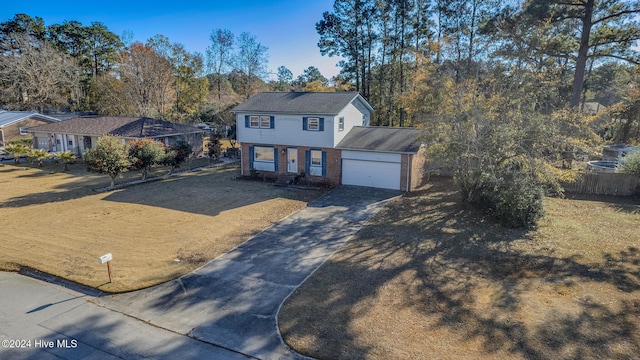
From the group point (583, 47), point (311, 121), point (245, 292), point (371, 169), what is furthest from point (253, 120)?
point (583, 47)

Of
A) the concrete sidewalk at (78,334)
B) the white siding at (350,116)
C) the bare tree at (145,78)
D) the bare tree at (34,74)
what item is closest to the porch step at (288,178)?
the white siding at (350,116)

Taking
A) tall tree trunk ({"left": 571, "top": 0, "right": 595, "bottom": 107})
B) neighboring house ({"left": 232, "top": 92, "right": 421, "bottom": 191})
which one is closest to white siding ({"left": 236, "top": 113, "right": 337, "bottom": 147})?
neighboring house ({"left": 232, "top": 92, "right": 421, "bottom": 191})

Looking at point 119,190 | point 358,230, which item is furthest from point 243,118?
point 358,230

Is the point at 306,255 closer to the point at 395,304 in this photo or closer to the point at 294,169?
the point at 395,304

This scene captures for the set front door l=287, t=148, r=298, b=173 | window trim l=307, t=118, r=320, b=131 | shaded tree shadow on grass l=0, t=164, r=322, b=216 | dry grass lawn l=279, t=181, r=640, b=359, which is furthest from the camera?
front door l=287, t=148, r=298, b=173

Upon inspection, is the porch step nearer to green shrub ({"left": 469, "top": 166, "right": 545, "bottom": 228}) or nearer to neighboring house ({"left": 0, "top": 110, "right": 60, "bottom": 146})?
green shrub ({"left": 469, "top": 166, "right": 545, "bottom": 228})

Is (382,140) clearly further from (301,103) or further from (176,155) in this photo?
(176,155)
